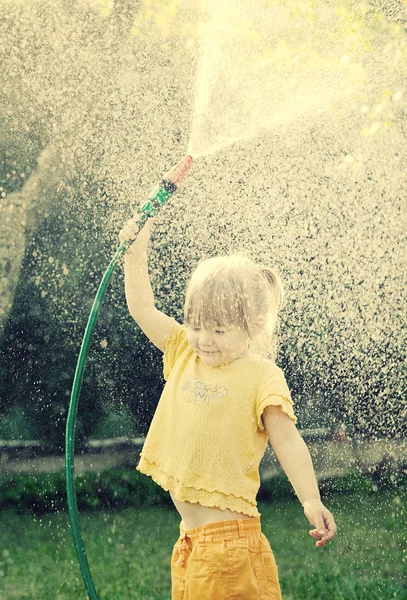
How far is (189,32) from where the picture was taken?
5.05 metres

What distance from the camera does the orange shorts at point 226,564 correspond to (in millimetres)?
2160

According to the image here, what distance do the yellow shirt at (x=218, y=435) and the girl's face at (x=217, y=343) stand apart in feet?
0.08

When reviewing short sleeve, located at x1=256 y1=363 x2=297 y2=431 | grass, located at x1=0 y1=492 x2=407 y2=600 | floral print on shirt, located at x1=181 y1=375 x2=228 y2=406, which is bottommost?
grass, located at x1=0 y1=492 x2=407 y2=600

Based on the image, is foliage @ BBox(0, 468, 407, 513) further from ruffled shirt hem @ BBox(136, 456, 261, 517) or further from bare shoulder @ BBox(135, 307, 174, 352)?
ruffled shirt hem @ BBox(136, 456, 261, 517)

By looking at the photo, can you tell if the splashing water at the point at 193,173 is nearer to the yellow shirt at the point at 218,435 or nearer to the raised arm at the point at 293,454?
the yellow shirt at the point at 218,435

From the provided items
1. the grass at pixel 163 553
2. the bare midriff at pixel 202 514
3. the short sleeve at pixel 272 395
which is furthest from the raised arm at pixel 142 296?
the grass at pixel 163 553

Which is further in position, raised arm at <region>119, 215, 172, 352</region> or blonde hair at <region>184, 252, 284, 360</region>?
raised arm at <region>119, 215, 172, 352</region>

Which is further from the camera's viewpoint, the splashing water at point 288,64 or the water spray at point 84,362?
the splashing water at point 288,64

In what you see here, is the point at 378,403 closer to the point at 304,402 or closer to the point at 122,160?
the point at 304,402

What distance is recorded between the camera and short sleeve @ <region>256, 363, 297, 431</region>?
86.9 inches

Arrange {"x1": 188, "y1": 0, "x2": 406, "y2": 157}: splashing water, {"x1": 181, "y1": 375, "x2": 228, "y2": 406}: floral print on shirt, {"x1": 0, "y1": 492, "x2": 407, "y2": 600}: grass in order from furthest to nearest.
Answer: {"x1": 0, "y1": 492, "x2": 407, "y2": 600}: grass → {"x1": 188, "y1": 0, "x2": 406, "y2": 157}: splashing water → {"x1": 181, "y1": 375, "x2": 228, "y2": 406}: floral print on shirt

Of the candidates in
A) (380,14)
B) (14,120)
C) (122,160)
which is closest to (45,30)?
(14,120)

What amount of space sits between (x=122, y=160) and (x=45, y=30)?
88cm

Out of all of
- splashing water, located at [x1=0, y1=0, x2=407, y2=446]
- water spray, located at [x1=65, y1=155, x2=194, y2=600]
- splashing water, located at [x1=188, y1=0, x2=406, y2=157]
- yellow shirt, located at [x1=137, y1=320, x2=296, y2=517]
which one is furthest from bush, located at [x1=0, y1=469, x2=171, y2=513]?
yellow shirt, located at [x1=137, y1=320, x2=296, y2=517]
